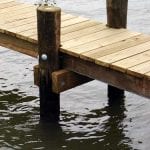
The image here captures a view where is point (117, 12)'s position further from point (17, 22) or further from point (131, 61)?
point (17, 22)

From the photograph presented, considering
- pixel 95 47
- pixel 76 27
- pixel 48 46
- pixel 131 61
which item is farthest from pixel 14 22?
pixel 131 61

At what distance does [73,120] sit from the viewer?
934cm

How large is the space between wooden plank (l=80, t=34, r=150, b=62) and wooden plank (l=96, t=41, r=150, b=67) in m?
0.10

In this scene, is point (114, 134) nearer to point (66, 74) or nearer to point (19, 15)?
point (66, 74)

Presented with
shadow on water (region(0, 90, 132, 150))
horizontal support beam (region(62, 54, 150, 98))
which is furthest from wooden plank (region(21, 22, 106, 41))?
shadow on water (region(0, 90, 132, 150))

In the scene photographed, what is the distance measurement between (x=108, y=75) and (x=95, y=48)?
661 millimetres

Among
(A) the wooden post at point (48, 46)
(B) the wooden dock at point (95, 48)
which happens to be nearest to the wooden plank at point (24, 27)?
(B) the wooden dock at point (95, 48)

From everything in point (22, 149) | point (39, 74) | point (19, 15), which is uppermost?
point (19, 15)

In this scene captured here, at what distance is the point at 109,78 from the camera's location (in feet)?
25.2

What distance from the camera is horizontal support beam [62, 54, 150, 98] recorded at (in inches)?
289

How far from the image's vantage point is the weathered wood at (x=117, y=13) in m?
8.91

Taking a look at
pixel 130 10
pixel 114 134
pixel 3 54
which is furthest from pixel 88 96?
pixel 130 10

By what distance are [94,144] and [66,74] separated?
1253 millimetres

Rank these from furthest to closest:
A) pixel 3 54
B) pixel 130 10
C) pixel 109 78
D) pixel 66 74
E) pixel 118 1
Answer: pixel 130 10 < pixel 3 54 < pixel 118 1 < pixel 66 74 < pixel 109 78
